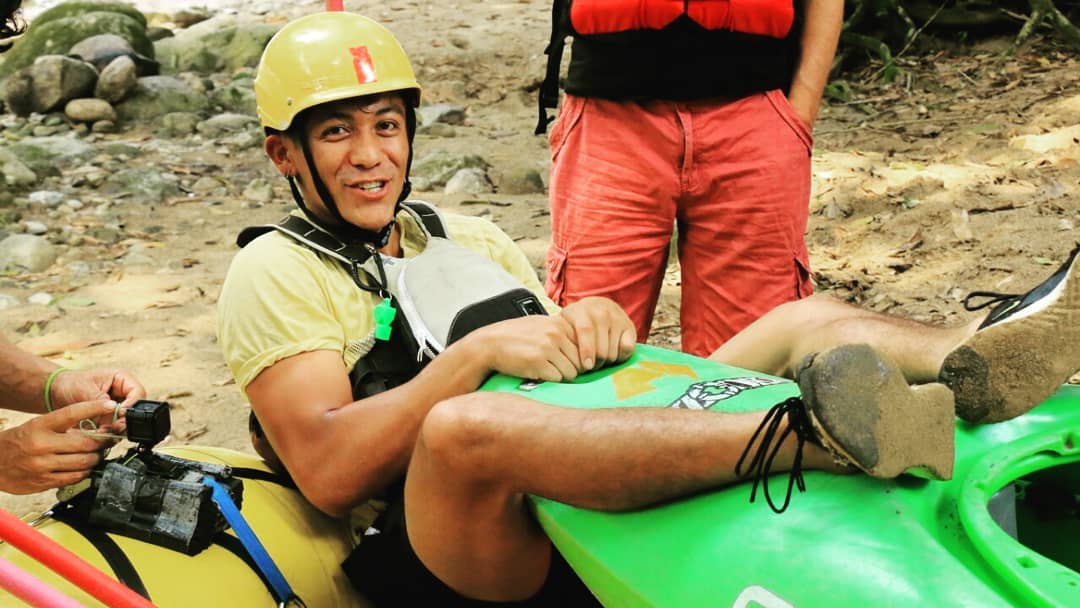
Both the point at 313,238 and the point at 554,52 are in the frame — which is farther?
the point at 554,52

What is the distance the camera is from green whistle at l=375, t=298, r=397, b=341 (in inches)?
93.7

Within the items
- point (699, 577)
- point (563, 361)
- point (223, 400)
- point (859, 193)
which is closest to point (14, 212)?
point (223, 400)

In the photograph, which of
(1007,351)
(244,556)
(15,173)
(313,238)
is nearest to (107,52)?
(15,173)

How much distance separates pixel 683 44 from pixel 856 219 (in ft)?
9.23

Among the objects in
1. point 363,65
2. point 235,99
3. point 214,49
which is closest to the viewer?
point 363,65

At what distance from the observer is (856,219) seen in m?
5.30

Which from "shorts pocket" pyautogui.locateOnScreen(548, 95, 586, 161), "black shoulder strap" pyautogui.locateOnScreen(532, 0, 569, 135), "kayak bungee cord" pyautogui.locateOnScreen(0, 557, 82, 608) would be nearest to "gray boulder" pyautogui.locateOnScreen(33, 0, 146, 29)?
"black shoulder strap" pyautogui.locateOnScreen(532, 0, 569, 135)

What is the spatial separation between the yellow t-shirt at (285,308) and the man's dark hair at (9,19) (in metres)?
0.65

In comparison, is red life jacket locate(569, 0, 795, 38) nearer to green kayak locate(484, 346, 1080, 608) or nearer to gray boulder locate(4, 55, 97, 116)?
green kayak locate(484, 346, 1080, 608)

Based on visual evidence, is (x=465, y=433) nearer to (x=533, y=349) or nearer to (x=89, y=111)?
(x=533, y=349)

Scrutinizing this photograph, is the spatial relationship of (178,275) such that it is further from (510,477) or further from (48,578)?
(510,477)

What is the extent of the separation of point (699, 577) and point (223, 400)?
2.86m

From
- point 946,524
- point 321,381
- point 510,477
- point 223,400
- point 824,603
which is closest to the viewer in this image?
point 824,603

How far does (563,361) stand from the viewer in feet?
7.02
